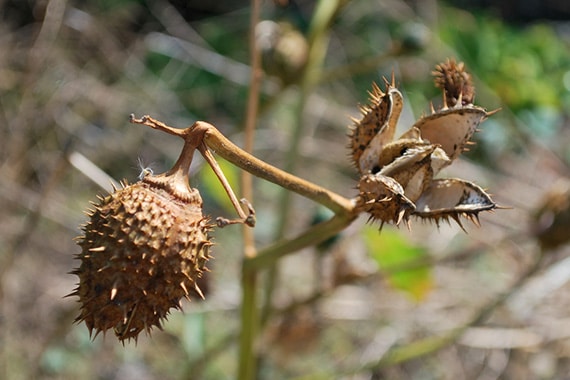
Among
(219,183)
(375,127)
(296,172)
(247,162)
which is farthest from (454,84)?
(296,172)

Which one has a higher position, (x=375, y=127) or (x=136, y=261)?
(x=375, y=127)

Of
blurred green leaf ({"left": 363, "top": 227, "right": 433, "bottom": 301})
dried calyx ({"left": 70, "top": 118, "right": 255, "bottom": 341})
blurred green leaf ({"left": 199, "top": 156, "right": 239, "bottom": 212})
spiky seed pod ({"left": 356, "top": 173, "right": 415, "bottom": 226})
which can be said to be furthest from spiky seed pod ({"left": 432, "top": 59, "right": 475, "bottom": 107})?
blurred green leaf ({"left": 363, "top": 227, "right": 433, "bottom": 301})

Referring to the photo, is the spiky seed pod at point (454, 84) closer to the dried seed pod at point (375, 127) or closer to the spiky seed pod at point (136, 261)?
the dried seed pod at point (375, 127)

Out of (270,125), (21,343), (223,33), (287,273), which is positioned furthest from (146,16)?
(21,343)

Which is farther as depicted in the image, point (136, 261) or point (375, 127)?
point (375, 127)

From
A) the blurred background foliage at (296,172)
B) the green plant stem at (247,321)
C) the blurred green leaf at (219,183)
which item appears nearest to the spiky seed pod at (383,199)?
the green plant stem at (247,321)

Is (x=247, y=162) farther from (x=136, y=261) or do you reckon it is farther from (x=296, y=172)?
(x=296, y=172)

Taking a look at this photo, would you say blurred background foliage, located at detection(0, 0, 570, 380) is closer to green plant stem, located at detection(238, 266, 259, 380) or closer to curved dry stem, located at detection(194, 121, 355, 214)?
green plant stem, located at detection(238, 266, 259, 380)
